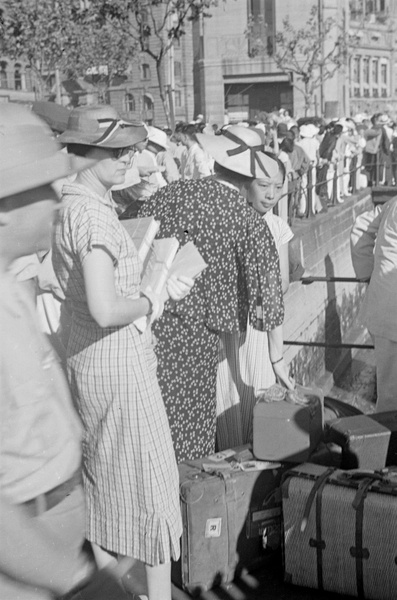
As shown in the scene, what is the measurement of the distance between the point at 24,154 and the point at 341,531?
7.36ft

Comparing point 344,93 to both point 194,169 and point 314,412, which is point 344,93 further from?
point 314,412

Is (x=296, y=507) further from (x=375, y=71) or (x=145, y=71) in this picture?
(x=145, y=71)

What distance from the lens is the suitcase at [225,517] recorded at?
366 cm

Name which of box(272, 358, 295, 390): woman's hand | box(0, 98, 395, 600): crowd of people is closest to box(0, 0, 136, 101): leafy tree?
box(0, 98, 395, 600): crowd of people

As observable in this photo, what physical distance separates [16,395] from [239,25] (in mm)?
55794

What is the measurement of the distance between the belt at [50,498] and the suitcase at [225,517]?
66.1 inches

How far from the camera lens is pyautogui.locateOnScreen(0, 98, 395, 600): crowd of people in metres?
1.83

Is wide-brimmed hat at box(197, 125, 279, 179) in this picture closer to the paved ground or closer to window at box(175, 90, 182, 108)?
the paved ground

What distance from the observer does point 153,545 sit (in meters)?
3.20

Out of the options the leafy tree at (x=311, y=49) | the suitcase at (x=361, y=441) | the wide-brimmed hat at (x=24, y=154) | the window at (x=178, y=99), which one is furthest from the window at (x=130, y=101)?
the wide-brimmed hat at (x=24, y=154)

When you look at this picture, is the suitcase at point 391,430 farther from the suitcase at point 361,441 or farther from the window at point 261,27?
the window at point 261,27

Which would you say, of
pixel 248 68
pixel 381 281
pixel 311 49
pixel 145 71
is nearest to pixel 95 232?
pixel 381 281

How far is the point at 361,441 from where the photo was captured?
4020 millimetres

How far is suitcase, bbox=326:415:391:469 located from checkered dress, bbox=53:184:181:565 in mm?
1006
